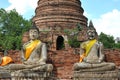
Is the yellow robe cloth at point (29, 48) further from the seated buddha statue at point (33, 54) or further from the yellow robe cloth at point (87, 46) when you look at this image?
the yellow robe cloth at point (87, 46)

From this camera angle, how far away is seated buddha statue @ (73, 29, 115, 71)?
646cm

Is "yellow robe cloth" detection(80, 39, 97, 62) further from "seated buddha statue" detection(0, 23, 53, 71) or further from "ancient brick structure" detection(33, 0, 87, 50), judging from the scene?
"ancient brick structure" detection(33, 0, 87, 50)

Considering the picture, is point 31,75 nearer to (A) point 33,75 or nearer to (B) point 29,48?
(A) point 33,75

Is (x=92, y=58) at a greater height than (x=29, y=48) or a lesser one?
lesser

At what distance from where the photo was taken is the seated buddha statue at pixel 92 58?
646 cm

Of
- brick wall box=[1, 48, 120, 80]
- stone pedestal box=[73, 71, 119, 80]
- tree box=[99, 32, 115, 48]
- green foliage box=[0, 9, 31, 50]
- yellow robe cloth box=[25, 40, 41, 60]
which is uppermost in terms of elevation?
green foliage box=[0, 9, 31, 50]

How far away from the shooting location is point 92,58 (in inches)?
268

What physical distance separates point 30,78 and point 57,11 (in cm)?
1496

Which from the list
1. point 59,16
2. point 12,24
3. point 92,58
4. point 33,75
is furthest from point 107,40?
point 33,75

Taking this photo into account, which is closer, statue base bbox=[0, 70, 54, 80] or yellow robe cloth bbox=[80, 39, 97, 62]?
statue base bbox=[0, 70, 54, 80]

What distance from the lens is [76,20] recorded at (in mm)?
20875

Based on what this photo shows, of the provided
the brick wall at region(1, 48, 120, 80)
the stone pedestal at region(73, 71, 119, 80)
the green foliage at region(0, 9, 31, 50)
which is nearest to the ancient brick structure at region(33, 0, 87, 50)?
the green foliage at region(0, 9, 31, 50)

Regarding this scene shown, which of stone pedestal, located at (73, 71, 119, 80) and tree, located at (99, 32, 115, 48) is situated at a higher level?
tree, located at (99, 32, 115, 48)

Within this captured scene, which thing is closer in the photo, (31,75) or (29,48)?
(31,75)
